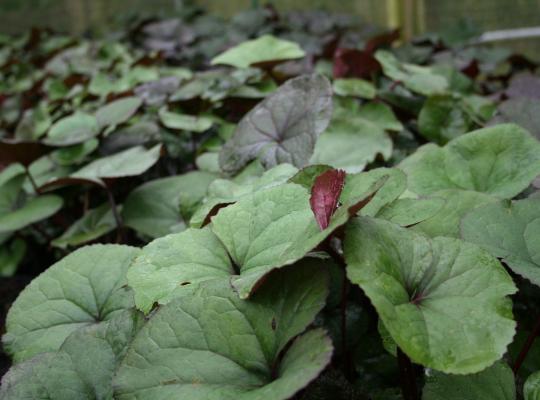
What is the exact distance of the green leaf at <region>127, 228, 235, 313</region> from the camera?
24.5 inches

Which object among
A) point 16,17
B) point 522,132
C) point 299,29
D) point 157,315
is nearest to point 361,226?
point 157,315

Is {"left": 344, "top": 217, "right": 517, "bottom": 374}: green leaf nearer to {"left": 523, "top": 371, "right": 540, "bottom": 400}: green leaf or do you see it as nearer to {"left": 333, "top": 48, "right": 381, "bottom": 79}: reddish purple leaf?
{"left": 523, "top": 371, "right": 540, "bottom": 400}: green leaf

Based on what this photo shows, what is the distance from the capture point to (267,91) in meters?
1.42

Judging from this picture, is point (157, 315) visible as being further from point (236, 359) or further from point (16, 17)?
point (16, 17)

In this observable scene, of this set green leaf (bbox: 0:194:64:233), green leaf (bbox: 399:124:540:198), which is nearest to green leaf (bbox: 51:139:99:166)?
green leaf (bbox: 0:194:64:233)

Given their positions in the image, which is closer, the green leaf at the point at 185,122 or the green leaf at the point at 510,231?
the green leaf at the point at 510,231

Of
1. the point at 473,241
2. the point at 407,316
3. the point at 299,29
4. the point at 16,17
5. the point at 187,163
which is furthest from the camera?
the point at 16,17

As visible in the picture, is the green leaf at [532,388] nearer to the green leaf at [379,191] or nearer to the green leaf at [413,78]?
the green leaf at [379,191]

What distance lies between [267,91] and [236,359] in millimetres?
992

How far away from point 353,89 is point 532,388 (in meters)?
0.92

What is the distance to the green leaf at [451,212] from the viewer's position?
0.71 m

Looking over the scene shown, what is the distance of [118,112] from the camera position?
1314mm

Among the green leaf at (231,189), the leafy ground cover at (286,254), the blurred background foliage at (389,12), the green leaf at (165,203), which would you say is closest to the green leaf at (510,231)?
the leafy ground cover at (286,254)

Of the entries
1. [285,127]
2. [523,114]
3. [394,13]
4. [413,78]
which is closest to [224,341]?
[285,127]
